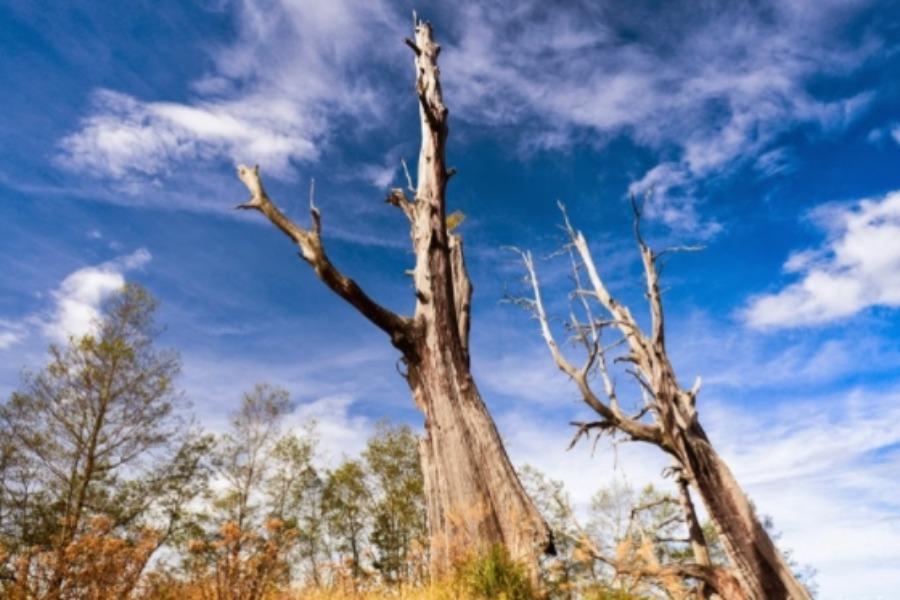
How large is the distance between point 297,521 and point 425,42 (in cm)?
1886

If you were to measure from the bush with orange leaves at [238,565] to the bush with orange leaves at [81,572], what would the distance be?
2.43 ft

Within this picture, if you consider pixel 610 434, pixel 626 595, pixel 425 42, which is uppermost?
pixel 425 42

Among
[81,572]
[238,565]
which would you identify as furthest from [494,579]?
[81,572]

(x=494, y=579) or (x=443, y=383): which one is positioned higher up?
(x=443, y=383)

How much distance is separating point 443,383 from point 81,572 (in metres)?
4.64

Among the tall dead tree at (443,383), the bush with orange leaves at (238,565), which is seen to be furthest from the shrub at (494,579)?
the bush with orange leaves at (238,565)

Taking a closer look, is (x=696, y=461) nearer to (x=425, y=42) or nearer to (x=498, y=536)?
(x=498, y=536)

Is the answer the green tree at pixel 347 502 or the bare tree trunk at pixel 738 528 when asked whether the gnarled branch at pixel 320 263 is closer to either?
the bare tree trunk at pixel 738 528

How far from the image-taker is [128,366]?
15.6m

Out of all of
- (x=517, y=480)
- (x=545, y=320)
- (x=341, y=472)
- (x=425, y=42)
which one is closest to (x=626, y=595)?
(x=517, y=480)

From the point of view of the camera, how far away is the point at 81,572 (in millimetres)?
6320

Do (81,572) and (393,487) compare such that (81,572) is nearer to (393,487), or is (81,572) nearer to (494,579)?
(494,579)

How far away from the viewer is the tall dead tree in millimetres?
7242

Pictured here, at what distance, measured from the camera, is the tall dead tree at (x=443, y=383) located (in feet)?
23.8
